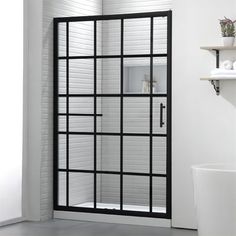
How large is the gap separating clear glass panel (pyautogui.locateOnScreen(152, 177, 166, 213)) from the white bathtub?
760 millimetres

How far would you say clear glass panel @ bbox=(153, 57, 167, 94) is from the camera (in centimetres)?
623

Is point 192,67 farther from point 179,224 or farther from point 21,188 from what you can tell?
point 21,188

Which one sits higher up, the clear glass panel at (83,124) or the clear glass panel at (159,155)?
the clear glass panel at (83,124)

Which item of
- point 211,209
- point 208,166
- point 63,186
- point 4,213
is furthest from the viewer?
point 63,186

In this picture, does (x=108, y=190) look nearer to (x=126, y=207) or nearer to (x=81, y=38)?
(x=126, y=207)

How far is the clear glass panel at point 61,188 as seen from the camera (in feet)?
21.6

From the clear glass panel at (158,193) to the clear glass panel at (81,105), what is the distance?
1.00m

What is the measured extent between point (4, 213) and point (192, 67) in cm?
234

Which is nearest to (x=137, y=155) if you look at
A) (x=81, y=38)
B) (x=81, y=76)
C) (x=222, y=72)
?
(x=81, y=76)

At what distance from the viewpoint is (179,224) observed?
607 centimetres

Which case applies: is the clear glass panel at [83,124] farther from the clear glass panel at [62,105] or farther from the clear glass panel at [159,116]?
the clear glass panel at [159,116]

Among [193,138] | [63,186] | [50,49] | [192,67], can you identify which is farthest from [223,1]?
[63,186]

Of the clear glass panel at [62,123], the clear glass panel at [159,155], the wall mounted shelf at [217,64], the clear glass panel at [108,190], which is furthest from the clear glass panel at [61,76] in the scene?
the wall mounted shelf at [217,64]

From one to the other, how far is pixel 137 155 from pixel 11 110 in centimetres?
135
